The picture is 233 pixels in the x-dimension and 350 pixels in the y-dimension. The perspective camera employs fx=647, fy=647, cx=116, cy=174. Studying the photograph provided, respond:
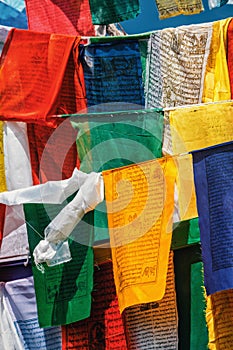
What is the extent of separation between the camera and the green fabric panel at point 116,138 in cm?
405

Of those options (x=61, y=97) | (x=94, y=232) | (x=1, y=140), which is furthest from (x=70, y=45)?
(x=94, y=232)

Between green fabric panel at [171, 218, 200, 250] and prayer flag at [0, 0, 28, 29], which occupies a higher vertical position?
prayer flag at [0, 0, 28, 29]

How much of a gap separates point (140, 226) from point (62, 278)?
53cm

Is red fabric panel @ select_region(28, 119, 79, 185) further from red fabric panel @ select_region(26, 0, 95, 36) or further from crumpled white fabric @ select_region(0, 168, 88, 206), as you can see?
red fabric panel @ select_region(26, 0, 95, 36)

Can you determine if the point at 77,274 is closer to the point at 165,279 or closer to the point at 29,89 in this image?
the point at 165,279

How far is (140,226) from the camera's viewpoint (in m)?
3.53

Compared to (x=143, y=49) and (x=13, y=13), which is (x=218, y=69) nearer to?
(x=143, y=49)

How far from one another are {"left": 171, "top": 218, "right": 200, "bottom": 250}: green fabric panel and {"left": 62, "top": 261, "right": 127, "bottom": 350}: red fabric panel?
16.8 inches

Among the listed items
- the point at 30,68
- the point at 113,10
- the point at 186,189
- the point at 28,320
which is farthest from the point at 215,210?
the point at 113,10

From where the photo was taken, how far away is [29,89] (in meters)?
4.25

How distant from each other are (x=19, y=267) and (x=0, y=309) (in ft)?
0.83

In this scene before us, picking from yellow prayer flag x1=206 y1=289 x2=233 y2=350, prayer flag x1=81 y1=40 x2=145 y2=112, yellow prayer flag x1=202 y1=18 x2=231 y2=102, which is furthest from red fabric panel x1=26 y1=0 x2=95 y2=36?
yellow prayer flag x1=206 y1=289 x2=233 y2=350

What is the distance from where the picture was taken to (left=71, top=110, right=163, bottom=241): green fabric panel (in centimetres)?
405

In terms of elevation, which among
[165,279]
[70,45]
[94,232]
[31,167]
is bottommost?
[165,279]
